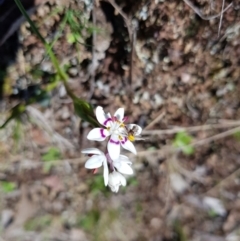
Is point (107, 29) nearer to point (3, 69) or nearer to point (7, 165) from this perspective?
point (3, 69)

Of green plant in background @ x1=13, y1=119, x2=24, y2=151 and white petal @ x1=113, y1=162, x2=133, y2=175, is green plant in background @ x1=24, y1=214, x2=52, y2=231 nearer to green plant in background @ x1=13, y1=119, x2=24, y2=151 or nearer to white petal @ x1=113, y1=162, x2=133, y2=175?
green plant in background @ x1=13, y1=119, x2=24, y2=151

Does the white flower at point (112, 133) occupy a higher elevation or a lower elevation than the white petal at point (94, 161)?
higher

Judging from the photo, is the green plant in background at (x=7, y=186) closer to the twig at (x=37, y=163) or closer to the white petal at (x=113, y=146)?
the twig at (x=37, y=163)

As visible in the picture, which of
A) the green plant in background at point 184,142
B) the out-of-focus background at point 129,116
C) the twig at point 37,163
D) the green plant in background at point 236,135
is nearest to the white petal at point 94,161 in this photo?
the out-of-focus background at point 129,116

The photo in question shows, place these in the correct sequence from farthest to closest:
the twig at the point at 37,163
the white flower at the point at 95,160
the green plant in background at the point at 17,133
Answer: the twig at the point at 37,163 < the green plant in background at the point at 17,133 < the white flower at the point at 95,160

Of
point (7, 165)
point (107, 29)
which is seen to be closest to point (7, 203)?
point (7, 165)

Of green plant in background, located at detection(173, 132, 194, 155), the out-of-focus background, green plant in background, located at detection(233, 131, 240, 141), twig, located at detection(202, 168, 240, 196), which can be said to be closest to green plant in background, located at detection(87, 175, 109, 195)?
the out-of-focus background
